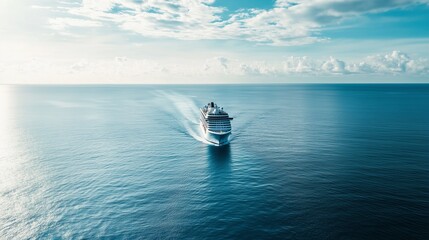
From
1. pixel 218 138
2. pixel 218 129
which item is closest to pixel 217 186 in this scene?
pixel 218 138

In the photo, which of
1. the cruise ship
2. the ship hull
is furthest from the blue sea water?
the cruise ship

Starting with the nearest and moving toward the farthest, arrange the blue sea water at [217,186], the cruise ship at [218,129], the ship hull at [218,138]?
the blue sea water at [217,186], the ship hull at [218,138], the cruise ship at [218,129]

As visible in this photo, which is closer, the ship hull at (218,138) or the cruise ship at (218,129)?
the ship hull at (218,138)

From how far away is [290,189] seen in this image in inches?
2279

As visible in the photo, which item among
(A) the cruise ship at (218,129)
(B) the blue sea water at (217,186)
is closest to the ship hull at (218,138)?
(A) the cruise ship at (218,129)

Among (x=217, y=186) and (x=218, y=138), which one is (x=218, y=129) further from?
(x=217, y=186)

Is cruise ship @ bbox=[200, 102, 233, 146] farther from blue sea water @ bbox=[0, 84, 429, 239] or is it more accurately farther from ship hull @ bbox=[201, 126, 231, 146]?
blue sea water @ bbox=[0, 84, 429, 239]

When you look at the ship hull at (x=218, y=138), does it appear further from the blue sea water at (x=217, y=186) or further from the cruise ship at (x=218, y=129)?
the blue sea water at (x=217, y=186)

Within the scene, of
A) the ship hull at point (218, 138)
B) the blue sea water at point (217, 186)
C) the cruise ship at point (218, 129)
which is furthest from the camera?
the cruise ship at point (218, 129)

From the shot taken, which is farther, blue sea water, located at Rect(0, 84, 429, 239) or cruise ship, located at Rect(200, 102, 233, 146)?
cruise ship, located at Rect(200, 102, 233, 146)

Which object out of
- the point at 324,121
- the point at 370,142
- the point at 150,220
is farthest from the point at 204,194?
the point at 324,121

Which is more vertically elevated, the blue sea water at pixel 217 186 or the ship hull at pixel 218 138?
the ship hull at pixel 218 138

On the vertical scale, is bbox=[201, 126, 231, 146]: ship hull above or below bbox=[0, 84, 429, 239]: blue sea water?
above

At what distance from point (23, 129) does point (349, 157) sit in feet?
460
